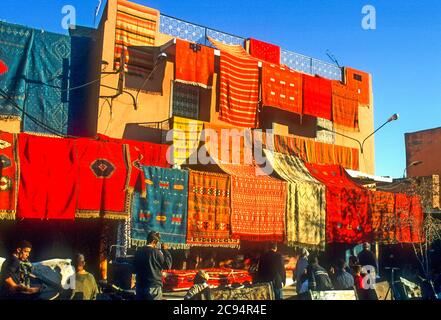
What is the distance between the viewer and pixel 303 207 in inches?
518

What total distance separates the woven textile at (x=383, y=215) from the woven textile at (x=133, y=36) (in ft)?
28.9

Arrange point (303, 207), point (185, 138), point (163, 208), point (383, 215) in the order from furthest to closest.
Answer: point (383, 215) < point (303, 207) < point (185, 138) < point (163, 208)

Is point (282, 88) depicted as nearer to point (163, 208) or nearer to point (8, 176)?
point (163, 208)

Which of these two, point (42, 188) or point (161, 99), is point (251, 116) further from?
point (42, 188)

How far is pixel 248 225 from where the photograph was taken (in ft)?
39.7

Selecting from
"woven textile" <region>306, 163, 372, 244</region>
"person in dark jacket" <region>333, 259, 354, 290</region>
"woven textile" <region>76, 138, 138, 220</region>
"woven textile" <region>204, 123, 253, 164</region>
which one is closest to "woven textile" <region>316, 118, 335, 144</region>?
"woven textile" <region>306, 163, 372, 244</region>

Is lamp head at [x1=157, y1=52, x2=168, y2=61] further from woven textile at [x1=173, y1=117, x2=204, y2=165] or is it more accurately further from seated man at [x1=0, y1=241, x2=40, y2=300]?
seated man at [x1=0, y1=241, x2=40, y2=300]

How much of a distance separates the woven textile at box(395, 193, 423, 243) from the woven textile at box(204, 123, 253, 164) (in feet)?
21.2

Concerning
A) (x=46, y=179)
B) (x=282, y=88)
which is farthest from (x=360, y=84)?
(x=46, y=179)

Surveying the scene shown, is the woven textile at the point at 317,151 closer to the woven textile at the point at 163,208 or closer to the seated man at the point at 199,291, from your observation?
the woven textile at the point at 163,208

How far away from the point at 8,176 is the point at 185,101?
6359 mm

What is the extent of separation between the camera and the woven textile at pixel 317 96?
15867 mm

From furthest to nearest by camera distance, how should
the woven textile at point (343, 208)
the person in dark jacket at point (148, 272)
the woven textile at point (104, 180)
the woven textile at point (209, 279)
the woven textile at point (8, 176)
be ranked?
the woven textile at point (343, 208), the woven textile at point (209, 279), the woven textile at point (104, 180), the woven textile at point (8, 176), the person in dark jacket at point (148, 272)

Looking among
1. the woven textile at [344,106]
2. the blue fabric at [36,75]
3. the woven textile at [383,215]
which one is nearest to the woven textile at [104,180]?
the blue fabric at [36,75]
